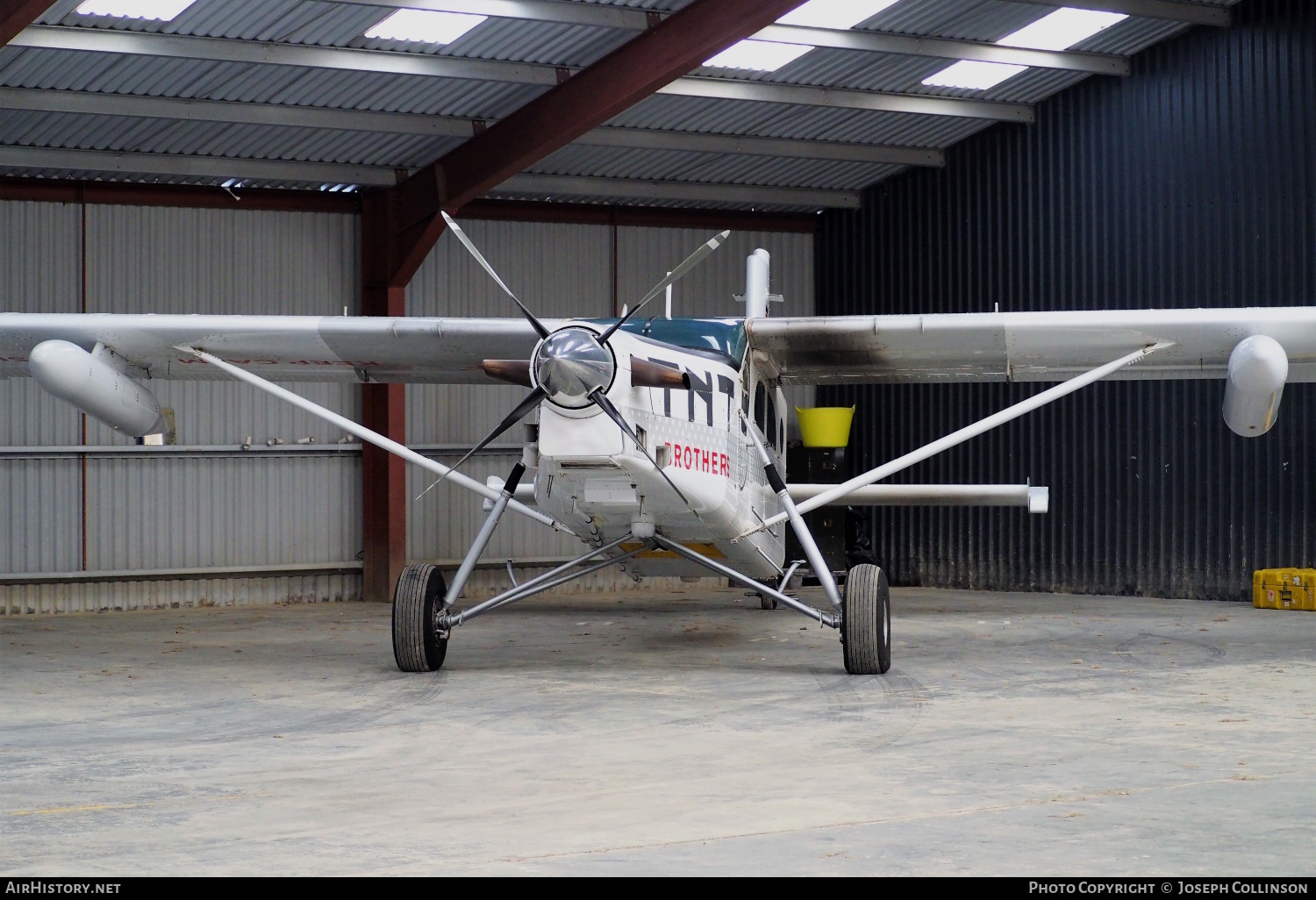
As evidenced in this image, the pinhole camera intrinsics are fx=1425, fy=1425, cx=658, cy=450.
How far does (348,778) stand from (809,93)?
11364mm

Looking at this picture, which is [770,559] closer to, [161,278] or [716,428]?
[716,428]

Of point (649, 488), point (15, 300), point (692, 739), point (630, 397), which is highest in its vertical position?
point (15, 300)

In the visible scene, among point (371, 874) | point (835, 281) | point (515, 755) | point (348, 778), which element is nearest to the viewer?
point (371, 874)

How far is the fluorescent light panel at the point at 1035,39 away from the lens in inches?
599

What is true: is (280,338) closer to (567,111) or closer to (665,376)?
(567,111)

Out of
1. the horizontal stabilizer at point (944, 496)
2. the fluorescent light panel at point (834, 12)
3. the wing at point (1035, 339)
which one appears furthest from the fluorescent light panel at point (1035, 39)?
the horizontal stabilizer at point (944, 496)

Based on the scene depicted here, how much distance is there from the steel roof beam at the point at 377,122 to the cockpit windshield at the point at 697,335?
578cm

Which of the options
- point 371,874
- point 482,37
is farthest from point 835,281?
point 371,874

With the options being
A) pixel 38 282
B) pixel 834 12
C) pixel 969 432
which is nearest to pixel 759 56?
pixel 834 12

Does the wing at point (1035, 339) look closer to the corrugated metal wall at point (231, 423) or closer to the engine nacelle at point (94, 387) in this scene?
the engine nacelle at point (94, 387)

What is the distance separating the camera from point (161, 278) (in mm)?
16703

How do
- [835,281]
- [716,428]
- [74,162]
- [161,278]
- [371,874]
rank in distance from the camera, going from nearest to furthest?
[371,874]
[716,428]
[74,162]
[161,278]
[835,281]

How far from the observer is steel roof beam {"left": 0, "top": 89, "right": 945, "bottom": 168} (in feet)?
45.1

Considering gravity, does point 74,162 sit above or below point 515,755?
above
